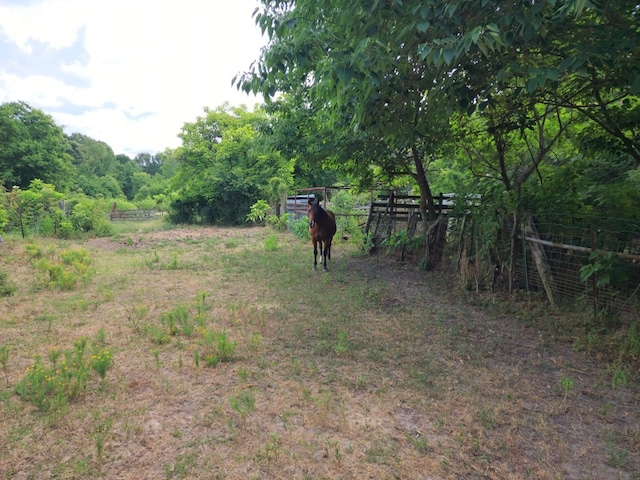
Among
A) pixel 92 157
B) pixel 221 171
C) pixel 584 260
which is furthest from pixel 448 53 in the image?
pixel 92 157

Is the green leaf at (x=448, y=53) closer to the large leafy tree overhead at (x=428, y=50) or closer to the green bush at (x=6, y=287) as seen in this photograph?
the large leafy tree overhead at (x=428, y=50)

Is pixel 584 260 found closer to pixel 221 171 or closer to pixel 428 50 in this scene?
pixel 428 50

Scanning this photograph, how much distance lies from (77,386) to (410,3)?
4.14 metres

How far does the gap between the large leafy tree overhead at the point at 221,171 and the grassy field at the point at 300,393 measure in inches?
706

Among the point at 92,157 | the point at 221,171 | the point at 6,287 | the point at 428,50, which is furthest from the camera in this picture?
the point at 92,157

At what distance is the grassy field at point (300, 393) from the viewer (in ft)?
7.29

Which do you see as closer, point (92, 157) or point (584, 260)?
point (584, 260)

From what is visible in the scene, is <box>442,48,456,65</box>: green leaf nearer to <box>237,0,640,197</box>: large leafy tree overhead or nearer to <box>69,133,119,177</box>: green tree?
<box>237,0,640,197</box>: large leafy tree overhead

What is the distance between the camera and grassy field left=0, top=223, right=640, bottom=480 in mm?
2221

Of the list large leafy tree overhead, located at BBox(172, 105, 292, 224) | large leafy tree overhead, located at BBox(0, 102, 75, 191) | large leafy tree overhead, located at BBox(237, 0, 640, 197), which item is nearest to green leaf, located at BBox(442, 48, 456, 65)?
large leafy tree overhead, located at BBox(237, 0, 640, 197)

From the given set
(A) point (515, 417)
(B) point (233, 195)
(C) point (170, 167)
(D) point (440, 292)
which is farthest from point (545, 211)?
(C) point (170, 167)

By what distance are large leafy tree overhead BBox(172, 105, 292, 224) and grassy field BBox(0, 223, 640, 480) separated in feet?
58.8

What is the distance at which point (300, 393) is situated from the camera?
3.03m

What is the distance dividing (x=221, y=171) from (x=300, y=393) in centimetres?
2295
